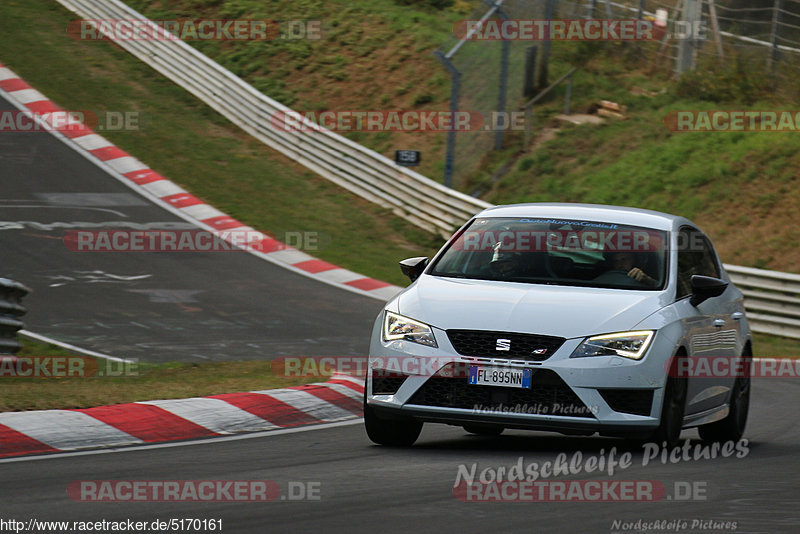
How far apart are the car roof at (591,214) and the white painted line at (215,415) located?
2.17 m

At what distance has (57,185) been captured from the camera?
2248 cm

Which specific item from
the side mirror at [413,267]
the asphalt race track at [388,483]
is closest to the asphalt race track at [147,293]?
the side mirror at [413,267]

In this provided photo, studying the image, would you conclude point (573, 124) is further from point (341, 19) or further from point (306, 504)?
point (306, 504)

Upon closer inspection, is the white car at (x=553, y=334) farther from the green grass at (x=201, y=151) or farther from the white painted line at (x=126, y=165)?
the white painted line at (x=126, y=165)

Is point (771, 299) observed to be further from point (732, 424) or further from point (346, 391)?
point (346, 391)

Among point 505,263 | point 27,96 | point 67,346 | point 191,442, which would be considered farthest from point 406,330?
point 27,96

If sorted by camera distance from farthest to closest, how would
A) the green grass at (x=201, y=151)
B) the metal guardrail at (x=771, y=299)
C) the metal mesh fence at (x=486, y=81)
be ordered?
1. the metal mesh fence at (x=486, y=81)
2. the green grass at (x=201, y=151)
3. the metal guardrail at (x=771, y=299)

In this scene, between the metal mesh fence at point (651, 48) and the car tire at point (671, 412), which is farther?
the metal mesh fence at point (651, 48)

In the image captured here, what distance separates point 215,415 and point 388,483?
2.41 metres

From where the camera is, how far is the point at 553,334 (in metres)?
7.46

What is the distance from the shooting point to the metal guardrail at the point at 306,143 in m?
23.6

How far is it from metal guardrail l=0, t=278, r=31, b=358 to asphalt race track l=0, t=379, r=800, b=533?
3.95 metres

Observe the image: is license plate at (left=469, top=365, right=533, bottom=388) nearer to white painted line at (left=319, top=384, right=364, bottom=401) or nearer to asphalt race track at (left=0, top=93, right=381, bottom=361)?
white painted line at (left=319, top=384, right=364, bottom=401)

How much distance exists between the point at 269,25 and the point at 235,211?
1304 cm
